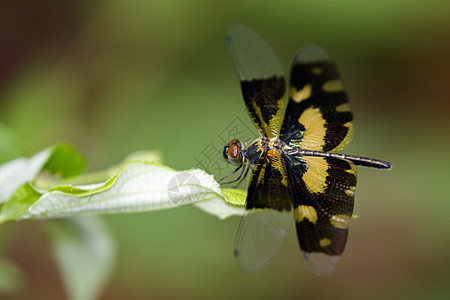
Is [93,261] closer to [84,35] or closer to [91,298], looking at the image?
[91,298]

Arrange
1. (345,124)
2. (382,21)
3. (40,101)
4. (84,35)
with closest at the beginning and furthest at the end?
(345,124) → (40,101) → (382,21) → (84,35)

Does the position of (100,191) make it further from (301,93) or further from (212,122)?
(212,122)

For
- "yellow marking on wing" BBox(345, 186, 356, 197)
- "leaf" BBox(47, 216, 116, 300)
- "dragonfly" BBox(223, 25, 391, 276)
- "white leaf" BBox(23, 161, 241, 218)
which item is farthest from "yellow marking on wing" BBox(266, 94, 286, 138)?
"leaf" BBox(47, 216, 116, 300)

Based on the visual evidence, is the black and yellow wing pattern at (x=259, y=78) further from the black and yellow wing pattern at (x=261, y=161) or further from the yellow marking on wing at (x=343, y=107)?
the yellow marking on wing at (x=343, y=107)

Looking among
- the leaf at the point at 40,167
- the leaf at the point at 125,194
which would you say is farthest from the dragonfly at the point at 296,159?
the leaf at the point at 40,167

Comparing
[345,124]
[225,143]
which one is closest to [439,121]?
[345,124]

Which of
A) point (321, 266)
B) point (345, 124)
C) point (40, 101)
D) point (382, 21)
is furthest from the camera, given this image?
point (382, 21)

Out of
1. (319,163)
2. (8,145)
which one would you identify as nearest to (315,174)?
(319,163)

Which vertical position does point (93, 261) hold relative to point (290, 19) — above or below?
below
